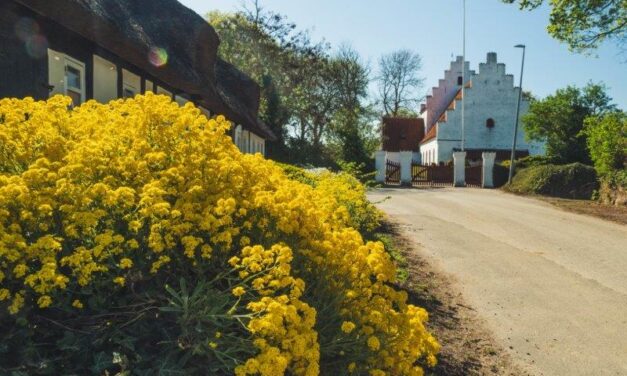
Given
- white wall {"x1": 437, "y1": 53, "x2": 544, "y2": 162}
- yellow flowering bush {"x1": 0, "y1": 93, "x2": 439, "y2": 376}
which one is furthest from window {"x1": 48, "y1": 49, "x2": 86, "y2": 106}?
white wall {"x1": 437, "y1": 53, "x2": 544, "y2": 162}

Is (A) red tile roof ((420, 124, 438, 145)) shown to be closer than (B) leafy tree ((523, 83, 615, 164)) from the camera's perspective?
No

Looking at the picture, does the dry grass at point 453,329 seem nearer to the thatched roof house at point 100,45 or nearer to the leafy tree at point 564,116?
the thatched roof house at point 100,45

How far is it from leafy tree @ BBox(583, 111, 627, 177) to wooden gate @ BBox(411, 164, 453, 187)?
13.1 m

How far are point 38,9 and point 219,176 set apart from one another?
19.2ft

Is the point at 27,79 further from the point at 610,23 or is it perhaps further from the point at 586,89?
the point at 586,89

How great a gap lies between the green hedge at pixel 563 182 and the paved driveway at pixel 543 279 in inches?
340

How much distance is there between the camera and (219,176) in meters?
2.94

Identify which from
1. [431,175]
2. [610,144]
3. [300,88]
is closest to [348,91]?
[300,88]

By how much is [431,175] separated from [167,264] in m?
32.5

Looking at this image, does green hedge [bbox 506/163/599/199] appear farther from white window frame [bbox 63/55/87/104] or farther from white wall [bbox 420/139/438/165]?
white wall [bbox 420/139/438/165]

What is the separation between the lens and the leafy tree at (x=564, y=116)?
32.4 metres

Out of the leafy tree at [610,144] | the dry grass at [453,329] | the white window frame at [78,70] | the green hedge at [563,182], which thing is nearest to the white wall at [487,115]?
the green hedge at [563,182]

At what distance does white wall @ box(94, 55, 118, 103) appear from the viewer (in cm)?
1018

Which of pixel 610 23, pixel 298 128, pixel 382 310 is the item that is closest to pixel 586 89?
pixel 610 23
